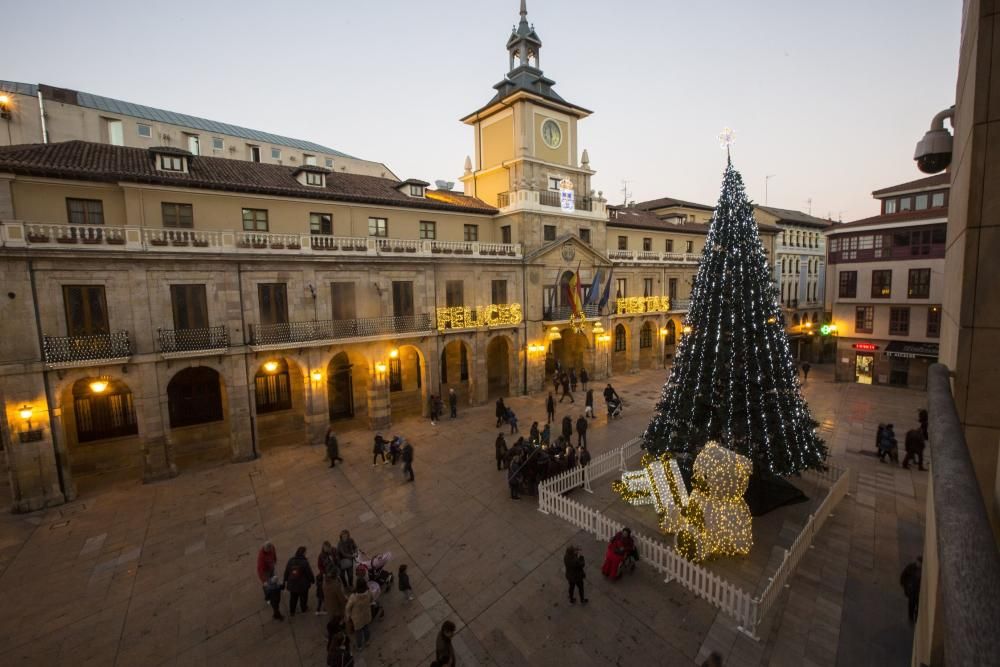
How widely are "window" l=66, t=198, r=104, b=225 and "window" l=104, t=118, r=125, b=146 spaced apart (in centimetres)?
3174

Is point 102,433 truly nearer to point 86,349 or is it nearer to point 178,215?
point 86,349

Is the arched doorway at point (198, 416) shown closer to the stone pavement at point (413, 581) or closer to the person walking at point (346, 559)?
the stone pavement at point (413, 581)

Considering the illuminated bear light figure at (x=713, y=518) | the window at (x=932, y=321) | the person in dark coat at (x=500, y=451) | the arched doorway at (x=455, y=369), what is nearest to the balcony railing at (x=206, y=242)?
the arched doorway at (x=455, y=369)

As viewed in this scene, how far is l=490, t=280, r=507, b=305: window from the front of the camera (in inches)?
1115

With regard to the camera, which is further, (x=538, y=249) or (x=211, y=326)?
(x=538, y=249)

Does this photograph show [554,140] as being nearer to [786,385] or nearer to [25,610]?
[786,385]

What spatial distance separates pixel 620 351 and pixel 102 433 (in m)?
34.2

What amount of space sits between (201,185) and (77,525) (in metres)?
13.9

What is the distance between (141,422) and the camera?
18125 mm

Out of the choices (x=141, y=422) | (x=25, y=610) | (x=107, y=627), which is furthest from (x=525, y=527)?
(x=141, y=422)

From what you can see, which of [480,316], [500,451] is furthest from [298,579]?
[480,316]

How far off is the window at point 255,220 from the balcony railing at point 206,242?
1695 mm

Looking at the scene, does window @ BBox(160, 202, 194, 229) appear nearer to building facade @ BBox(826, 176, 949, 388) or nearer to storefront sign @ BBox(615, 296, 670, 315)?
storefront sign @ BBox(615, 296, 670, 315)

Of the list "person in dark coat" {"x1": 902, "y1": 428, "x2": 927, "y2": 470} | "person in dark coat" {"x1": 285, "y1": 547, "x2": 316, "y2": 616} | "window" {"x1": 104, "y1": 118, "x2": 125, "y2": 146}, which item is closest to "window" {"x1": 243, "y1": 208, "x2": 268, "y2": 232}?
"person in dark coat" {"x1": 285, "y1": 547, "x2": 316, "y2": 616}
